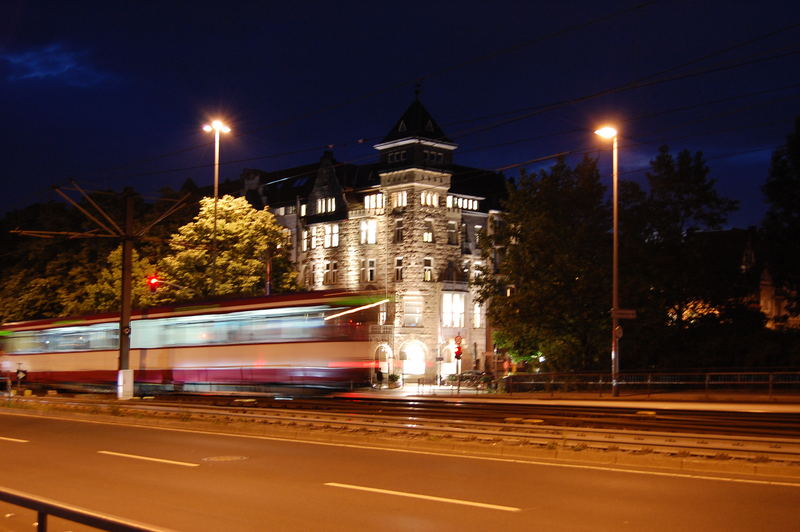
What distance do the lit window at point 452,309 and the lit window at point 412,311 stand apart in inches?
85.5

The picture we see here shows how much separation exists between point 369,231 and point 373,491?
54641 mm

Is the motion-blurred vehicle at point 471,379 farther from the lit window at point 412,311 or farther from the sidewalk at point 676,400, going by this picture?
the sidewalk at point 676,400

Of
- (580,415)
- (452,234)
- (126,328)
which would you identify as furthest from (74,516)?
(452,234)

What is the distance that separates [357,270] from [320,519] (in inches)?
2228

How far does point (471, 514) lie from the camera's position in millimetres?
10508

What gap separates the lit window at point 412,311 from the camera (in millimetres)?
63625

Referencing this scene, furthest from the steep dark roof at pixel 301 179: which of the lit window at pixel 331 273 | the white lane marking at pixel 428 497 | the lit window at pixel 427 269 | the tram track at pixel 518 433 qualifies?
the white lane marking at pixel 428 497

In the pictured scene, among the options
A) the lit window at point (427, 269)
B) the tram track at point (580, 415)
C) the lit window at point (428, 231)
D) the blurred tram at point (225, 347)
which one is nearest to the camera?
the tram track at point (580, 415)

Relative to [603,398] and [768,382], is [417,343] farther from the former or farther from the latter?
[768,382]

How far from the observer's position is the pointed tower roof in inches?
2562

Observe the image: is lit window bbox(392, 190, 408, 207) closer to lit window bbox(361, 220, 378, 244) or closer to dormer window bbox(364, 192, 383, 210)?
dormer window bbox(364, 192, 383, 210)

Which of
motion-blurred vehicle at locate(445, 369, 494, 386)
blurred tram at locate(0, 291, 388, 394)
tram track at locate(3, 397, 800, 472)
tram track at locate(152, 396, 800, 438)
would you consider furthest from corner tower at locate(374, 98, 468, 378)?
tram track at locate(3, 397, 800, 472)

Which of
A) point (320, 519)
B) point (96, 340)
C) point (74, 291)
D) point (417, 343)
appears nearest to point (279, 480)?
point (320, 519)

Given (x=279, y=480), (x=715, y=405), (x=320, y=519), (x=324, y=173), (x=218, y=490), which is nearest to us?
(x=320, y=519)
